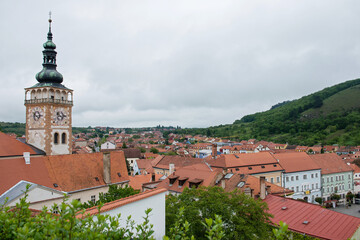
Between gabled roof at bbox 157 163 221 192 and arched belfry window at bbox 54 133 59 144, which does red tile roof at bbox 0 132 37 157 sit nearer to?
arched belfry window at bbox 54 133 59 144

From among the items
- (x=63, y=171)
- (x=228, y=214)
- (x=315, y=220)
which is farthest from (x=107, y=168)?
(x=315, y=220)

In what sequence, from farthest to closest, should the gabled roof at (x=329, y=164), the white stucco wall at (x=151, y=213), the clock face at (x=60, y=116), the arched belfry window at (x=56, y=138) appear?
1. the gabled roof at (x=329, y=164)
2. the arched belfry window at (x=56, y=138)
3. the clock face at (x=60, y=116)
4. the white stucco wall at (x=151, y=213)

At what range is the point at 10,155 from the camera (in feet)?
90.0

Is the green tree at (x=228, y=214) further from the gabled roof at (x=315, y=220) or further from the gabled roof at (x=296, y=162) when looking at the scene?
the gabled roof at (x=296, y=162)

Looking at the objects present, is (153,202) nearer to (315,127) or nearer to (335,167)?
(335,167)

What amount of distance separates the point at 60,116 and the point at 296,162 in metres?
45.3

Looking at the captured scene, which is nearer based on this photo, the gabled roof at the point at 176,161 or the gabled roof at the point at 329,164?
the gabled roof at the point at 329,164

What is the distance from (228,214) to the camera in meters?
15.5

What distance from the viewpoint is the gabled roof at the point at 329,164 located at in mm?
55062

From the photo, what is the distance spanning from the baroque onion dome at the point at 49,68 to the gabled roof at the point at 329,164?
52833 millimetres

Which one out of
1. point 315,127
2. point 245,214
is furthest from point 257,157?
point 315,127

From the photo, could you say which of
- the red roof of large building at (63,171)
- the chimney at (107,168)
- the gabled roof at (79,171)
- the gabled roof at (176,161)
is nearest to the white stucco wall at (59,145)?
the gabled roof at (79,171)

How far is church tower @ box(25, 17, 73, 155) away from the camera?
106 ft

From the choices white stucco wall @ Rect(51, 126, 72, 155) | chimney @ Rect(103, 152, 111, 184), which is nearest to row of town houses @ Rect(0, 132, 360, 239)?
chimney @ Rect(103, 152, 111, 184)
